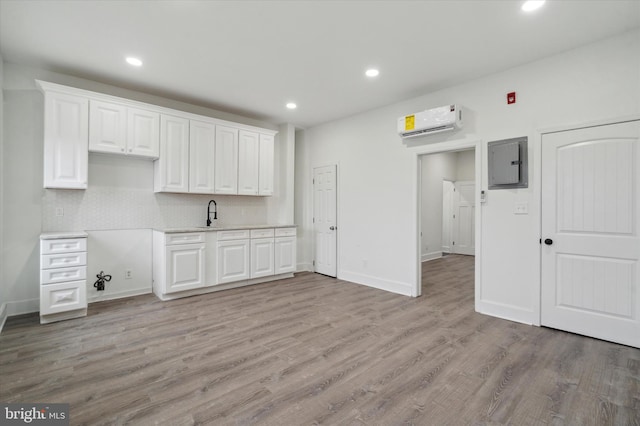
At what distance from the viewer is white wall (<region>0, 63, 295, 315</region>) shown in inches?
137

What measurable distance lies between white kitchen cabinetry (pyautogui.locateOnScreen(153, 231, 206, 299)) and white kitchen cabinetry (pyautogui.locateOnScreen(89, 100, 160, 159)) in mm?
1194

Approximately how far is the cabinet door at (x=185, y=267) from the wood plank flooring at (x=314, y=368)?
0.43m

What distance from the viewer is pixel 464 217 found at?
330 inches

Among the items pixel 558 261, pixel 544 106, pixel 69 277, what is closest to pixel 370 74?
pixel 544 106

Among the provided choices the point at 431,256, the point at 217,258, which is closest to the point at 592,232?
the point at 217,258

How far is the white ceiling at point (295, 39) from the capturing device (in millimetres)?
2502

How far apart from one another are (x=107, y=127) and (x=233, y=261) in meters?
2.43

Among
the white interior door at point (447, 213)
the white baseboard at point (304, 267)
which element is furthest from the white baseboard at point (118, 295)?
the white interior door at point (447, 213)

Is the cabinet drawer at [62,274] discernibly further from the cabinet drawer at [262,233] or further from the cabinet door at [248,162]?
the cabinet door at [248,162]

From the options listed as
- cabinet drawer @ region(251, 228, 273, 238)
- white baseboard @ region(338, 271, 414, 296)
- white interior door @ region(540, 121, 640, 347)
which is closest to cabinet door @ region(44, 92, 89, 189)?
cabinet drawer @ region(251, 228, 273, 238)

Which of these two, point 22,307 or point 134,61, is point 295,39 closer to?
point 134,61

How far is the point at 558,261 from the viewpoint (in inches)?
125

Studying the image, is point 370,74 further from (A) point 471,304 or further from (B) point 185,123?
(A) point 471,304

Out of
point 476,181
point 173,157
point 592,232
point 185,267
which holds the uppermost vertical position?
point 173,157
